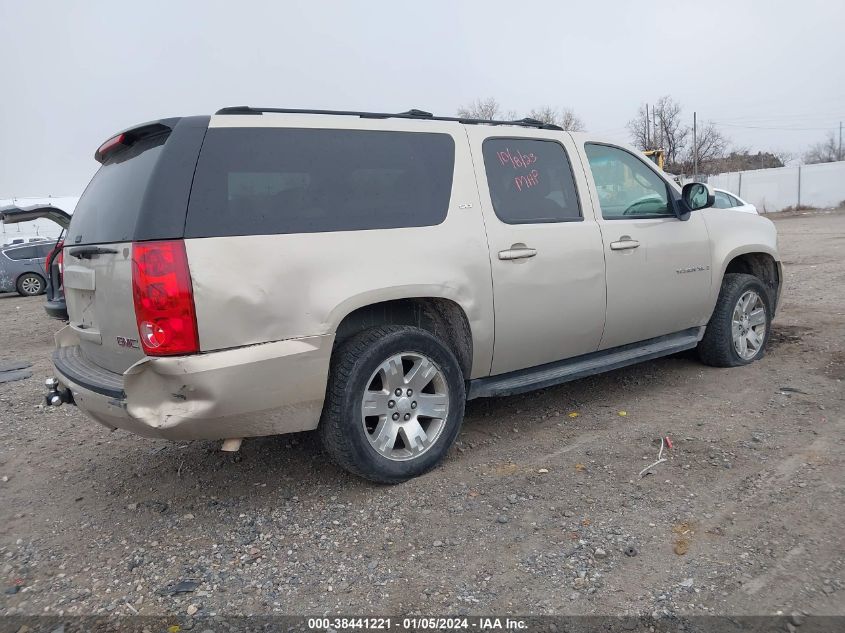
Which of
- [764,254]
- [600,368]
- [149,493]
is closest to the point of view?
[149,493]

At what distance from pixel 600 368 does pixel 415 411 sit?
1486mm

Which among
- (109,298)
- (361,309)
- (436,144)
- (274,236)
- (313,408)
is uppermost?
(436,144)

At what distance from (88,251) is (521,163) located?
2.50m

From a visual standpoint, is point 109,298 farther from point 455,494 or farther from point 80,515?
point 455,494

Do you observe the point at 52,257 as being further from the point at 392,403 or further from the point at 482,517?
the point at 482,517

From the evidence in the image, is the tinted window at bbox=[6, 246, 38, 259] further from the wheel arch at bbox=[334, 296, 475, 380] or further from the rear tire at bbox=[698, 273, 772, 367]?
the rear tire at bbox=[698, 273, 772, 367]

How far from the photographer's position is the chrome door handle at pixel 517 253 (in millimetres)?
3790

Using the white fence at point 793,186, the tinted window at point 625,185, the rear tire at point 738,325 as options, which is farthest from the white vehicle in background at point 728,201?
the white fence at point 793,186

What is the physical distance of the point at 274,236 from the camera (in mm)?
3049

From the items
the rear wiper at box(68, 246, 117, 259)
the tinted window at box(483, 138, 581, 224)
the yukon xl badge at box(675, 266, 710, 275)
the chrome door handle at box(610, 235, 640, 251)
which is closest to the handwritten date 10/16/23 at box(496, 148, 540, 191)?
the tinted window at box(483, 138, 581, 224)

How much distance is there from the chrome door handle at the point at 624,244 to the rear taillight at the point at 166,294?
2.70m

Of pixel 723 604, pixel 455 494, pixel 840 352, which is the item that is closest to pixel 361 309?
pixel 455 494

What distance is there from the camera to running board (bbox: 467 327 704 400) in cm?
394

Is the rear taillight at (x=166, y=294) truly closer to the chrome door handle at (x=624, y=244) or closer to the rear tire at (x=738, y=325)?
the chrome door handle at (x=624, y=244)
